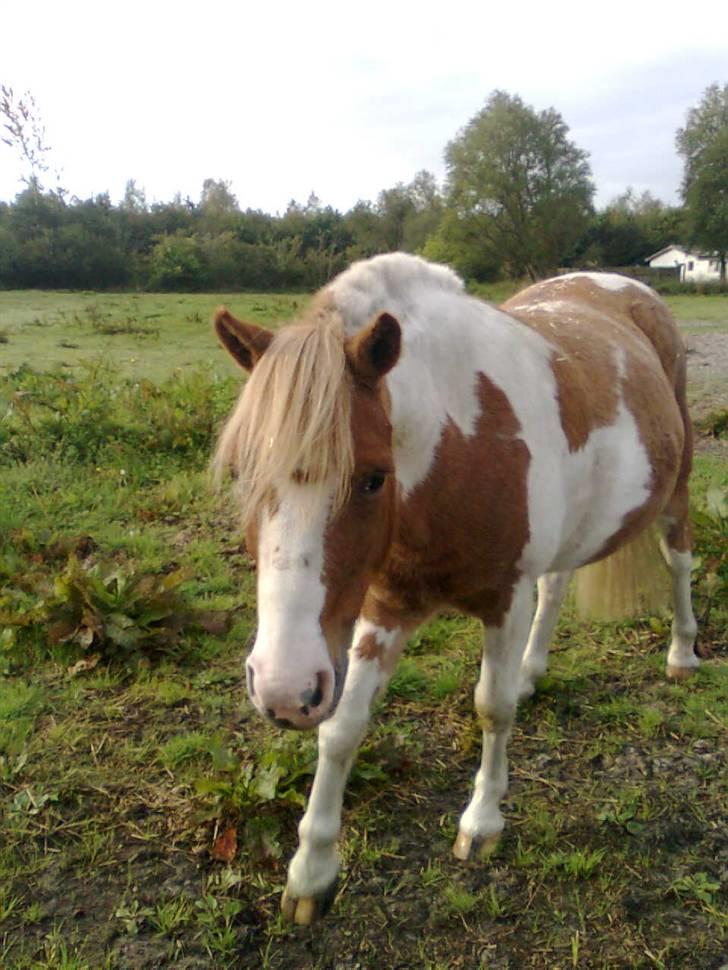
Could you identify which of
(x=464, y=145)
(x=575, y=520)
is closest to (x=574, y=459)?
(x=575, y=520)

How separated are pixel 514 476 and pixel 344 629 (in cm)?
80

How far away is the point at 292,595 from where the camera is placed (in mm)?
1494

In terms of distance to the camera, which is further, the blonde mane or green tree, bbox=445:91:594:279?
green tree, bbox=445:91:594:279

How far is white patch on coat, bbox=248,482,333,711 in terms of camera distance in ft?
4.76

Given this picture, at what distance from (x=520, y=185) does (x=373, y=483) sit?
31.2 metres

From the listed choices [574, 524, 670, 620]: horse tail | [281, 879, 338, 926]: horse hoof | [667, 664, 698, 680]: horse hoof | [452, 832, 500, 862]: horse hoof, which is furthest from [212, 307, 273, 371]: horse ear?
[667, 664, 698, 680]: horse hoof

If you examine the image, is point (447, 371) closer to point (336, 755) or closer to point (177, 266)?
point (336, 755)

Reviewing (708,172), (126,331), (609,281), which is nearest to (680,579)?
(609,281)

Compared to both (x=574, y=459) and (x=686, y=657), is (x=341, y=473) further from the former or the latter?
(x=686, y=657)

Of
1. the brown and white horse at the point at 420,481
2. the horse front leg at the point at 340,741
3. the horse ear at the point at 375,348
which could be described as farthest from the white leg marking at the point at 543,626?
the horse ear at the point at 375,348

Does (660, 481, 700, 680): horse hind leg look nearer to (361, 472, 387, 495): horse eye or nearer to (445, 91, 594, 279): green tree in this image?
(361, 472, 387, 495): horse eye

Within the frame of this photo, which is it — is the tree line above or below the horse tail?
above

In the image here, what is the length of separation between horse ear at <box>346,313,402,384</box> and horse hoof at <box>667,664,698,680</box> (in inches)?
102

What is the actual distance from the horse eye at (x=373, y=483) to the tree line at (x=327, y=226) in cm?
1848
